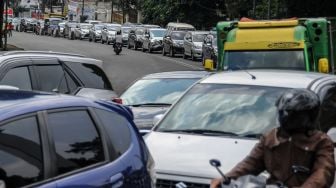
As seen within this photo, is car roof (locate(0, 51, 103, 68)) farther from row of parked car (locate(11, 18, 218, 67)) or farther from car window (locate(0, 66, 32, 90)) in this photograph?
row of parked car (locate(11, 18, 218, 67))

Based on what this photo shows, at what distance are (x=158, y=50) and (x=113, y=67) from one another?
14.8 meters

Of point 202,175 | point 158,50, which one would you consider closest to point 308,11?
point 158,50

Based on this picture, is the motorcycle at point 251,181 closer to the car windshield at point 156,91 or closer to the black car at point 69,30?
the car windshield at point 156,91

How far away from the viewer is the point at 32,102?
4551 millimetres

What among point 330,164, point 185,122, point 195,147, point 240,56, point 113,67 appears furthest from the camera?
point 113,67

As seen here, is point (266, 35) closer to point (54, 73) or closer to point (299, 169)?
point (54, 73)

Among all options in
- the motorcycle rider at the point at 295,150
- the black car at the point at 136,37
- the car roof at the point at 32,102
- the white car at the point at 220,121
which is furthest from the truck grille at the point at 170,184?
the black car at the point at 136,37

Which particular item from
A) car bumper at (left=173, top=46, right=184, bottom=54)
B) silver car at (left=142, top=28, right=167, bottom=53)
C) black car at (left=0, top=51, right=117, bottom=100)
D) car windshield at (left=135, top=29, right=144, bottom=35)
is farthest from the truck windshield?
car windshield at (left=135, top=29, right=144, bottom=35)

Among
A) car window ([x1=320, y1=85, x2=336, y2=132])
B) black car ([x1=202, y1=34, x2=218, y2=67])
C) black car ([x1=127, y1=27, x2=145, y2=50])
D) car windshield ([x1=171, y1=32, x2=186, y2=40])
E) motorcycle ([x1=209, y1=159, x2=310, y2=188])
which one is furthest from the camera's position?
black car ([x1=127, y1=27, x2=145, y2=50])

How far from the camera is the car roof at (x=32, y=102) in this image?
4297 millimetres

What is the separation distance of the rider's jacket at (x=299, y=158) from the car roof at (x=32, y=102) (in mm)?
1217

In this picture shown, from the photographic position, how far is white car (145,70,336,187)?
600cm

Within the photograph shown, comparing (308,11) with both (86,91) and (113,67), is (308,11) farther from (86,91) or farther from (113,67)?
(86,91)

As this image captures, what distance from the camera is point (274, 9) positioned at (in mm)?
48125
